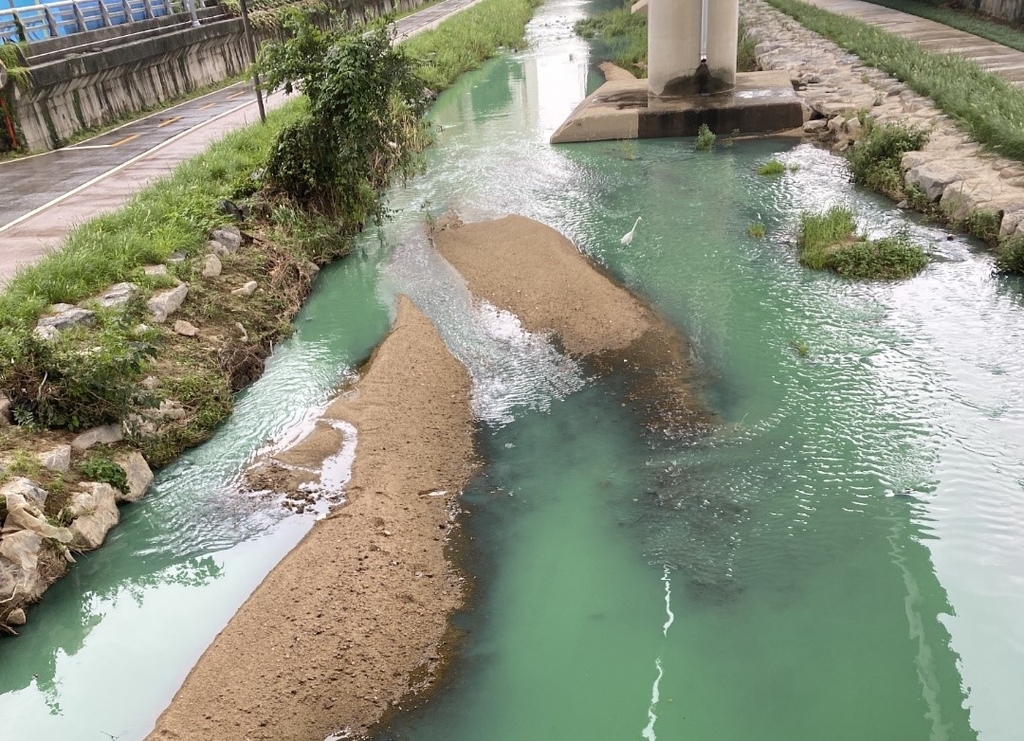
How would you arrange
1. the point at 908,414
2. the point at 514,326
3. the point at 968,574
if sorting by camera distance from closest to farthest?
the point at 968,574
the point at 908,414
the point at 514,326

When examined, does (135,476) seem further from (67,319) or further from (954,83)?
(954,83)

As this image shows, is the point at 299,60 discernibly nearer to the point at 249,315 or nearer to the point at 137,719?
the point at 249,315

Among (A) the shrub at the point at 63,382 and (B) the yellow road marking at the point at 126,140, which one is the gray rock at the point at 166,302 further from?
(B) the yellow road marking at the point at 126,140

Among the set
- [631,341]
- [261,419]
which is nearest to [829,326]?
[631,341]

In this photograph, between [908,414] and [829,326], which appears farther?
[829,326]

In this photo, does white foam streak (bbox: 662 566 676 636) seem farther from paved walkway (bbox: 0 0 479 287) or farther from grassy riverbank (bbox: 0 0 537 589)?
paved walkway (bbox: 0 0 479 287)
